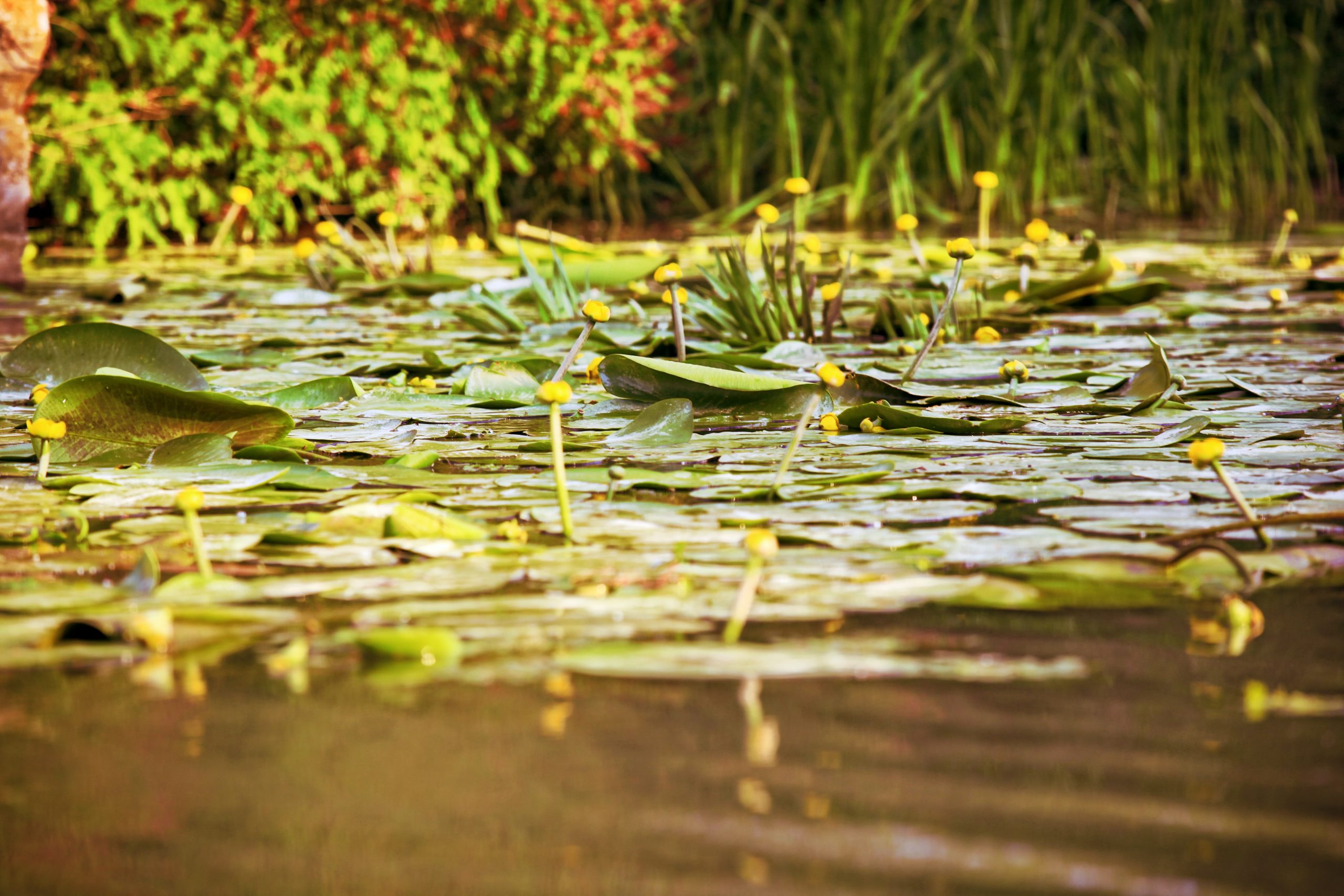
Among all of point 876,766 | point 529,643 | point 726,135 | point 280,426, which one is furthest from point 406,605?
point 726,135

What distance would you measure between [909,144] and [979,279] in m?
3.75

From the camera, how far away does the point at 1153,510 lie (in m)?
1.20

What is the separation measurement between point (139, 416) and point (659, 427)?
0.52 meters

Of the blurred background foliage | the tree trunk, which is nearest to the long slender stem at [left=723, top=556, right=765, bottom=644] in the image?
the tree trunk

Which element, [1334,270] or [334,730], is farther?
[1334,270]

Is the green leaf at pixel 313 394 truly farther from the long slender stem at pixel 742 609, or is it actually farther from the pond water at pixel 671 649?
the long slender stem at pixel 742 609

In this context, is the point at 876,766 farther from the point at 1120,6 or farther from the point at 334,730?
the point at 1120,6

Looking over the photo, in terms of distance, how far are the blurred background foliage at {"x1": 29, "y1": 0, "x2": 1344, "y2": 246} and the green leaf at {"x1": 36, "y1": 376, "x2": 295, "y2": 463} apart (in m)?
3.35

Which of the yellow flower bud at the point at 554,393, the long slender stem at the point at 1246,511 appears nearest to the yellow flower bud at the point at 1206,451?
the long slender stem at the point at 1246,511

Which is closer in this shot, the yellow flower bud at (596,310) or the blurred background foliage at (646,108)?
the yellow flower bud at (596,310)

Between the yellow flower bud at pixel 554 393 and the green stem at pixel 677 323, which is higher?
the yellow flower bud at pixel 554 393

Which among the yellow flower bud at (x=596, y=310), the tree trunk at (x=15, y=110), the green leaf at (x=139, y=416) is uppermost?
the tree trunk at (x=15, y=110)

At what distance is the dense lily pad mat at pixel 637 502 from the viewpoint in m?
0.90

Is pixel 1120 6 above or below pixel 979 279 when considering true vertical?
above
